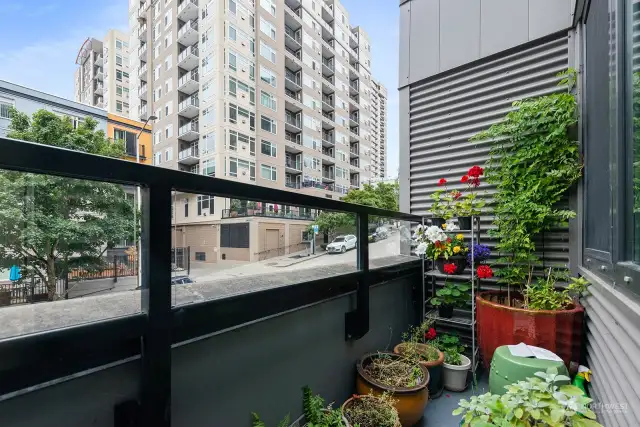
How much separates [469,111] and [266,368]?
313cm

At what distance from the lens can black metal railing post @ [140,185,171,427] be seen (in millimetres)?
976

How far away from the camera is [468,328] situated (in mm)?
2932

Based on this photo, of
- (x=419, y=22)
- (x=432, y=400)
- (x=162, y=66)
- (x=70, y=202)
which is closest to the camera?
(x=70, y=202)

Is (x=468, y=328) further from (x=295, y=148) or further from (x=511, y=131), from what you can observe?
(x=295, y=148)

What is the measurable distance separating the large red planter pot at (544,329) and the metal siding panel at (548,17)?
239 centimetres

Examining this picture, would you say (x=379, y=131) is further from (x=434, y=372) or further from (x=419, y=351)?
(x=434, y=372)

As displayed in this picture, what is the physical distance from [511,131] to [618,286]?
1.69 metres

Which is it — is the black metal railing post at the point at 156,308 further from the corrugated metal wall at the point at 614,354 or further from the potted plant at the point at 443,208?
the potted plant at the point at 443,208

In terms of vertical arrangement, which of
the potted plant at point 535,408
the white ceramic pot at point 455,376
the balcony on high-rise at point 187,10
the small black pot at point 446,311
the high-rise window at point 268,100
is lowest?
the white ceramic pot at point 455,376

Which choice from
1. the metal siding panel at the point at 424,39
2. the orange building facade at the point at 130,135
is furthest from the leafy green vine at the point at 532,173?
the orange building facade at the point at 130,135

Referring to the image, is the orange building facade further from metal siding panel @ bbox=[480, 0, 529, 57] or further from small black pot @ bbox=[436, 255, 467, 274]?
small black pot @ bbox=[436, 255, 467, 274]

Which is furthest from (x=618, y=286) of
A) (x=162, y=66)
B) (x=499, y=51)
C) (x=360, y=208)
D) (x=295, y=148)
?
(x=162, y=66)

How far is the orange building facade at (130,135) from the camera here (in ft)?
54.3

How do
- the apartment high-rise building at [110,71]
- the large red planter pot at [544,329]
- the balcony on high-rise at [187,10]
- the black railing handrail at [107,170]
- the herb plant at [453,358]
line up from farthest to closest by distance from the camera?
the apartment high-rise building at [110,71]
the balcony on high-rise at [187,10]
the herb plant at [453,358]
the large red planter pot at [544,329]
the black railing handrail at [107,170]
